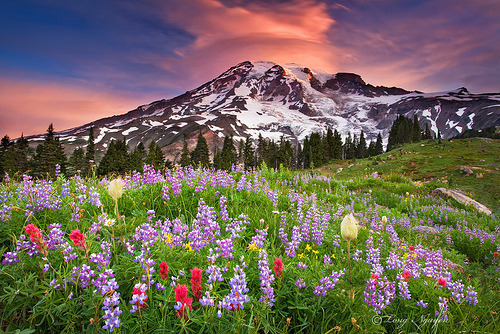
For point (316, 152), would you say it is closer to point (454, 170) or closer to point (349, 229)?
point (454, 170)

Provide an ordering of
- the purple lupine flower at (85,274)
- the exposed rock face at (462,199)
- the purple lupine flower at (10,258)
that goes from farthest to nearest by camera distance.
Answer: the exposed rock face at (462,199), the purple lupine flower at (10,258), the purple lupine flower at (85,274)

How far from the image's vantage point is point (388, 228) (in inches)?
230

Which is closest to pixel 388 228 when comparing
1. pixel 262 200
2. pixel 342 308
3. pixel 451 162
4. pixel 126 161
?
pixel 262 200

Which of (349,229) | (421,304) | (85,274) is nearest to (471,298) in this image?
(421,304)

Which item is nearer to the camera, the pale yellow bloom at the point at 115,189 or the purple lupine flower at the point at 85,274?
the purple lupine flower at the point at 85,274

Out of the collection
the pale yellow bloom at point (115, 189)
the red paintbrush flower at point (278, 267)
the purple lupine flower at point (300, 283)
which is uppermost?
the pale yellow bloom at point (115, 189)

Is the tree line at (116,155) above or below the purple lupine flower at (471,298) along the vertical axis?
above

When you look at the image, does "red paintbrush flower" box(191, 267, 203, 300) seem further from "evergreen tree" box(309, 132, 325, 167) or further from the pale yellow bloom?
"evergreen tree" box(309, 132, 325, 167)

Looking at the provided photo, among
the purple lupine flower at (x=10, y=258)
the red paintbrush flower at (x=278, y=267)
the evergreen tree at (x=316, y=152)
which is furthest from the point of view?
the evergreen tree at (x=316, y=152)

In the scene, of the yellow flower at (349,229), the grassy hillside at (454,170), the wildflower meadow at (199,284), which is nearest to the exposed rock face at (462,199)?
the grassy hillside at (454,170)

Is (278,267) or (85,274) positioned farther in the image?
(278,267)

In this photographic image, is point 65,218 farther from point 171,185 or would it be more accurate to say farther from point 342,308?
point 342,308

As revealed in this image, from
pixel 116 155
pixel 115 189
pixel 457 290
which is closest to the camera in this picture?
pixel 457 290

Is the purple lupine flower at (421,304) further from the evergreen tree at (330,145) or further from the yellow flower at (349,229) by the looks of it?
the evergreen tree at (330,145)
